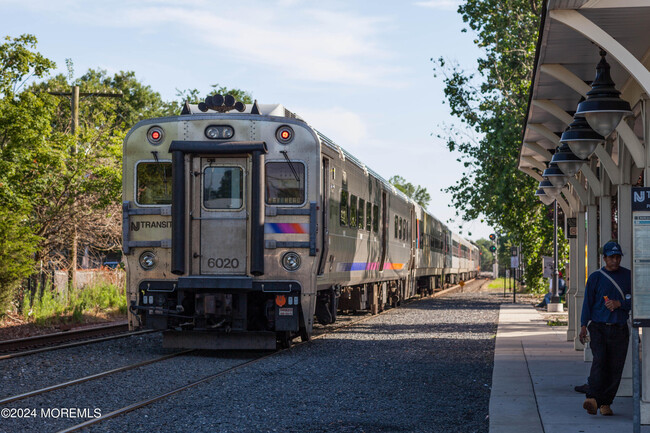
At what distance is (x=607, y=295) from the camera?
8328 mm

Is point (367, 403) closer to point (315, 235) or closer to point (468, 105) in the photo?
point (315, 235)

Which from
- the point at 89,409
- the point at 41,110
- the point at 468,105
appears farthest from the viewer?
the point at 468,105

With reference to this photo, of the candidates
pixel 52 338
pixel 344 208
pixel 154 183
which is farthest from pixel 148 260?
pixel 344 208

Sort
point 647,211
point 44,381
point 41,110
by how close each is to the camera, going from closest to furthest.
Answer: point 647,211 < point 44,381 < point 41,110

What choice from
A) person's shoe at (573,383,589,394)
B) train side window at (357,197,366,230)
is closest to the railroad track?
train side window at (357,197,366,230)

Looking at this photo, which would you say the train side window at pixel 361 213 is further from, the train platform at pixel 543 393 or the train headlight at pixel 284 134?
the train headlight at pixel 284 134

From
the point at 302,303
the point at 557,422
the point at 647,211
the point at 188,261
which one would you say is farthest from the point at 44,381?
the point at 647,211

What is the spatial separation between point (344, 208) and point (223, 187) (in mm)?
3495

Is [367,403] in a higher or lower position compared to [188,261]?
lower

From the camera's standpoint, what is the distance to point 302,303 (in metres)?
13.2

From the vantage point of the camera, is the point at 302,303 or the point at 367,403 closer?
the point at 367,403

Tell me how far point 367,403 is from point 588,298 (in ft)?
8.53

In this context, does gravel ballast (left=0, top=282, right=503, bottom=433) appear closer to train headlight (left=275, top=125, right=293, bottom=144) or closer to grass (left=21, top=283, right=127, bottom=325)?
train headlight (left=275, top=125, right=293, bottom=144)

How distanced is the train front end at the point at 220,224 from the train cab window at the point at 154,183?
0.05 ft
